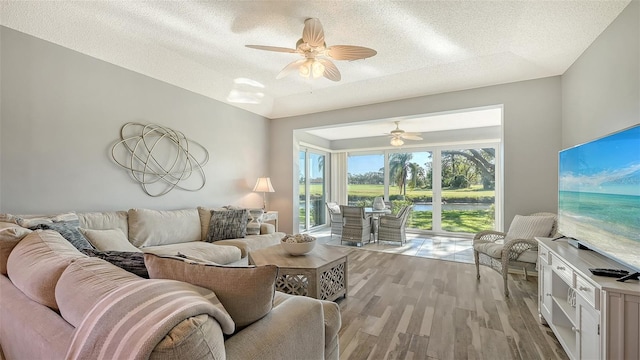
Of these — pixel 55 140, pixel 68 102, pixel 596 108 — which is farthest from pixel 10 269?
pixel 596 108

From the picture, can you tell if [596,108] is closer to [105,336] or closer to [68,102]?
[105,336]

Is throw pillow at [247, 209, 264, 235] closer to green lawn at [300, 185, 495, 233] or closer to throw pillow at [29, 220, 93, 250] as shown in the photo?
throw pillow at [29, 220, 93, 250]

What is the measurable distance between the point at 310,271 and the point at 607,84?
3.18m

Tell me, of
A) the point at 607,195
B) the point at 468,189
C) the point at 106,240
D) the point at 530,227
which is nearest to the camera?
the point at 607,195

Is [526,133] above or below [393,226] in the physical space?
above

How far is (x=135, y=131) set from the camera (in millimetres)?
3473

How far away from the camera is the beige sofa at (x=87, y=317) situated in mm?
682

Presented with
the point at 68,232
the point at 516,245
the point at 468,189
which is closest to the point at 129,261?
the point at 68,232

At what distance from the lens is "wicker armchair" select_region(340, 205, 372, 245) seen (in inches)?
206

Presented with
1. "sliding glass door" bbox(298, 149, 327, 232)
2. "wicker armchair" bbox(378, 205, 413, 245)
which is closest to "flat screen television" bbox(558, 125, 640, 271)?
"wicker armchair" bbox(378, 205, 413, 245)

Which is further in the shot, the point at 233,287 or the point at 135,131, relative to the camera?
the point at 135,131

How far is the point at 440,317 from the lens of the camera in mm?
2424

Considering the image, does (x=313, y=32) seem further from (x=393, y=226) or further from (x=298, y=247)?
(x=393, y=226)

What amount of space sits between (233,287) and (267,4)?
7.94 feet
